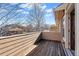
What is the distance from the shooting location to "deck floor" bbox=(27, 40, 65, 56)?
2.43m

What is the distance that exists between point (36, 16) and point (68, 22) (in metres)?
0.59

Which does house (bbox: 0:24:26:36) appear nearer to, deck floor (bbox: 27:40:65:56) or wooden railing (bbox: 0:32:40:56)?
wooden railing (bbox: 0:32:40:56)

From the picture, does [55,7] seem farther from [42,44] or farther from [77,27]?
[42,44]

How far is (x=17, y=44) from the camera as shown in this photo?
7.97 feet

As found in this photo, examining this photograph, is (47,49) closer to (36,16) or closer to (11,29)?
(36,16)

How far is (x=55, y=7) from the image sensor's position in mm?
2416

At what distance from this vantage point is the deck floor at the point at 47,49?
2.43 metres

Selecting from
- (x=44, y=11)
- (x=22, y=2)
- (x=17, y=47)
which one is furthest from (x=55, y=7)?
(x=17, y=47)

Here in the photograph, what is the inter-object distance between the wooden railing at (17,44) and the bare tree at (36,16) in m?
0.15

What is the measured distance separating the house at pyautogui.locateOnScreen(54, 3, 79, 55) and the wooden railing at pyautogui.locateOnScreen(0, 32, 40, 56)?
452mm

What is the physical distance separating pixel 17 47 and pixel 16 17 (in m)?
0.50

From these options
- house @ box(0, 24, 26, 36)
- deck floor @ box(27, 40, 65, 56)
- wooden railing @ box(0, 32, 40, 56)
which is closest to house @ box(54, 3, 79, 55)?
deck floor @ box(27, 40, 65, 56)

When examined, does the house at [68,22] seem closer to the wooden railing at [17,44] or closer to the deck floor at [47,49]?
the deck floor at [47,49]

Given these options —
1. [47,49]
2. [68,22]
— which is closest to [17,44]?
[47,49]
